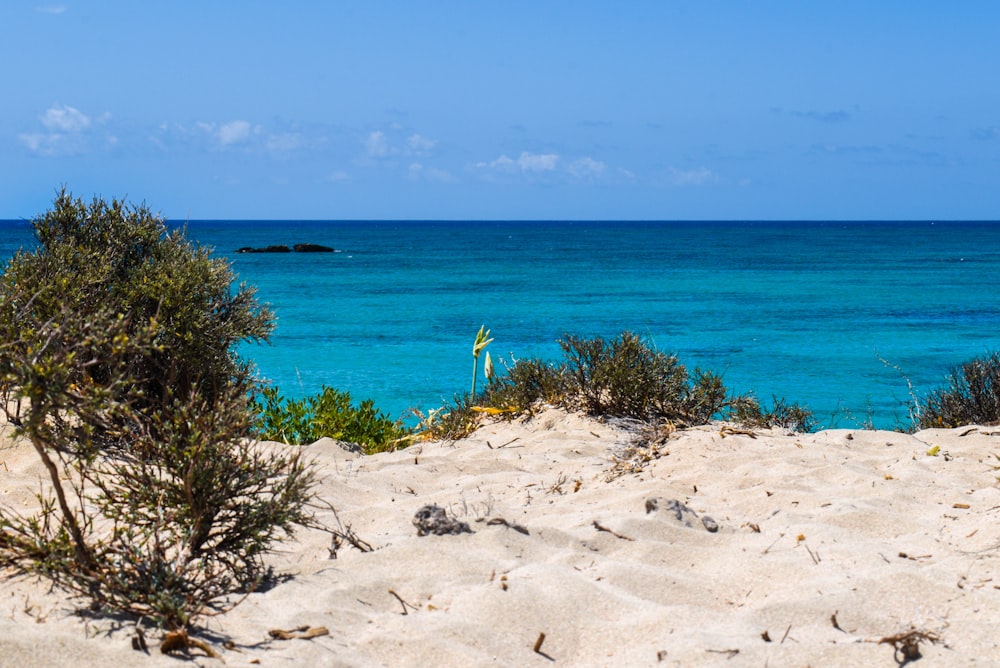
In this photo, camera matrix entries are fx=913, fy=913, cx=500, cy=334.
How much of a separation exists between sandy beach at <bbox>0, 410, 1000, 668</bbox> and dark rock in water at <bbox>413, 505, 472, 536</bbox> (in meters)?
0.01

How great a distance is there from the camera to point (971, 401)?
8.52 metres

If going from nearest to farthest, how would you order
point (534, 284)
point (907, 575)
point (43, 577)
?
point (43, 577) < point (907, 575) < point (534, 284)

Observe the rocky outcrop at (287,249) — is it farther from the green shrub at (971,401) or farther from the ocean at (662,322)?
the green shrub at (971,401)

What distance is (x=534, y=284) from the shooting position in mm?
44125

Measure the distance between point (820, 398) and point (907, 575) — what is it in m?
13.2

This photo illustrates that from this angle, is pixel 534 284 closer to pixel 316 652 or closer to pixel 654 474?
pixel 654 474

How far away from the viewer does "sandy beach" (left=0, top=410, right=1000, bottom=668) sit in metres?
3.13

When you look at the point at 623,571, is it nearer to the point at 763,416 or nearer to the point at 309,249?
the point at 763,416

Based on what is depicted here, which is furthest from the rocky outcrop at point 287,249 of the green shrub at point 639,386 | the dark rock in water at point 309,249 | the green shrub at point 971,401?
the green shrub at point 971,401

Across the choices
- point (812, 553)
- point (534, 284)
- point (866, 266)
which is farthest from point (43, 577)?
point (866, 266)

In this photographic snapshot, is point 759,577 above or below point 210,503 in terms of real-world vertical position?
below

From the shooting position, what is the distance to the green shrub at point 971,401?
830cm

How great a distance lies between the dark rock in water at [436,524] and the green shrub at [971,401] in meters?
5.66

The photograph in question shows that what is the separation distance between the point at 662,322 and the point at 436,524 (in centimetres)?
2455
